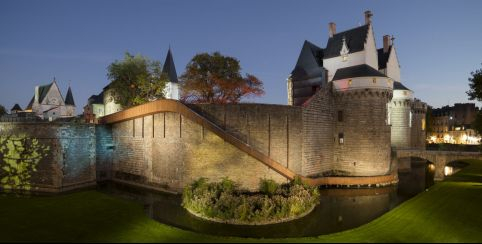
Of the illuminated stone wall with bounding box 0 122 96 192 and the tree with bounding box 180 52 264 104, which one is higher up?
the tree with bounding box 180 52 264 104

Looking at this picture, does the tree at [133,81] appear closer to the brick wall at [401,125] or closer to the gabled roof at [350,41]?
the gabled roof at [350,41]

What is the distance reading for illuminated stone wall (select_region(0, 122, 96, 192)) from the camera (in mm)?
24500

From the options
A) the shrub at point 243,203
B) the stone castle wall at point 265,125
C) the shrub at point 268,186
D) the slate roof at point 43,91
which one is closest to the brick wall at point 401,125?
the stone castle wall at point 265,125

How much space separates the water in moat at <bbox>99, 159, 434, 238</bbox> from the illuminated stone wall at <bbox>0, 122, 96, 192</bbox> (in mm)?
2761

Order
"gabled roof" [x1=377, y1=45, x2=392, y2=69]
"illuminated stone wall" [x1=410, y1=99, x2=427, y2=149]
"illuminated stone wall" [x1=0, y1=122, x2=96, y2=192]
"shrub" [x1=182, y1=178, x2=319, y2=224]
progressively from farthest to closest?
"illuminated stone wall" [x1=410, y1=99, x2=427, y2=149]
"gabled roof" [x1=377, y1=45, x2=392, y2=69]
"illuminated stone wall" [x1=0, y1=122, x2=96, y2=192]
"shrub" [x1=182, y1=178, x2=319, y2=224]

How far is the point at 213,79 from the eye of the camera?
38531 millimetres

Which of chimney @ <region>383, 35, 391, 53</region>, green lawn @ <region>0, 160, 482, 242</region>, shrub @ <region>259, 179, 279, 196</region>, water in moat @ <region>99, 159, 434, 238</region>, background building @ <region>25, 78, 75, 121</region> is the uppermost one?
chimney @ <region>383, 35, 391, 53</region>

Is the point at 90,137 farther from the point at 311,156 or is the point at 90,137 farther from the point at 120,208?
the point at 311,156

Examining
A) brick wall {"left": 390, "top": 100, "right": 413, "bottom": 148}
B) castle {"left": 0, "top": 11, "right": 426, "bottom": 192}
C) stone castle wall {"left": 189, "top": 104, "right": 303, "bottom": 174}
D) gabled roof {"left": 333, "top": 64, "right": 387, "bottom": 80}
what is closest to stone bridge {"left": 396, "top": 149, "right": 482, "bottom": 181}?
castle {"left": 0, "top": 11, "right": 426, "bottom": 192}

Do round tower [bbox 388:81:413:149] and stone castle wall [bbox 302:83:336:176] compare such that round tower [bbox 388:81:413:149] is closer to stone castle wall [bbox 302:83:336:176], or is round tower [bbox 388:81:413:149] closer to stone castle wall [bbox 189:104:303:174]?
stone castle wall [bbox 302:83:336:176]

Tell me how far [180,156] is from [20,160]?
1439 cm

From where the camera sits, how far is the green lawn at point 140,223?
43.8 feet

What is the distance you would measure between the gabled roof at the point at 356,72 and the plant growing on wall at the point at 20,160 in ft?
94.4

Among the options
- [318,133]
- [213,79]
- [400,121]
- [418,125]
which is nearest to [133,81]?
[213,79]
